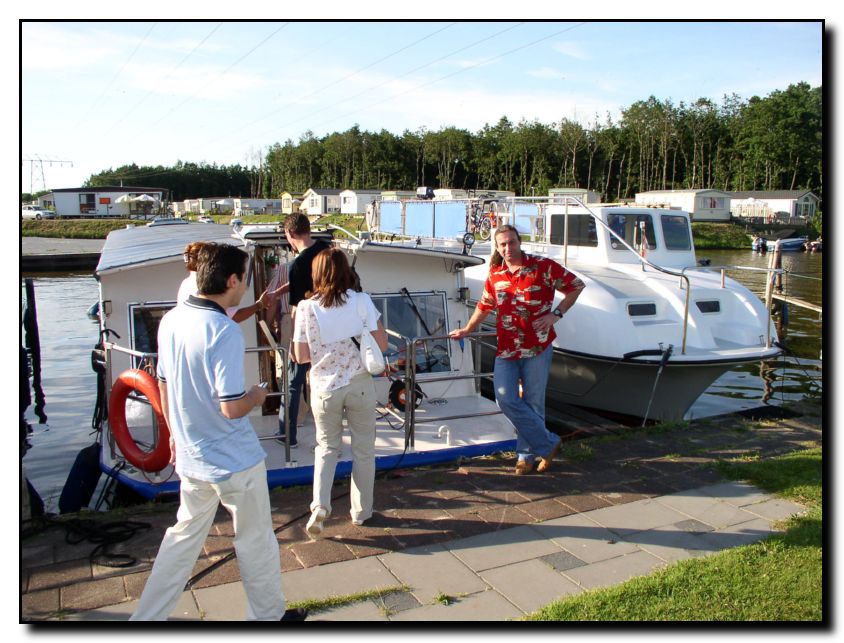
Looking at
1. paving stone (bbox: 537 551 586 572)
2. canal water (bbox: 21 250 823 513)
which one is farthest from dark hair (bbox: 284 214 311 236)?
canal water (bbox: 21 250 823 513)

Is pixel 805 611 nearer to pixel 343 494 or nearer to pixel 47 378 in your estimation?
pixel 343 494

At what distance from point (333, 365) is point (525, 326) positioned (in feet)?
6.40

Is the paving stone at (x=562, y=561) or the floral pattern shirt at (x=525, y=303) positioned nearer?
→ the paving stone at (x=562, y=561)

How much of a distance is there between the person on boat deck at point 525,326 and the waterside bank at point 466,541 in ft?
1.53

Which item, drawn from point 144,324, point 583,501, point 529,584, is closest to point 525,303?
point 583,501

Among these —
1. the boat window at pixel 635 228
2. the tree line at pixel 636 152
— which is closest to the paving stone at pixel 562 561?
the boat window at pixel 635 228

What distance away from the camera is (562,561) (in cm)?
475

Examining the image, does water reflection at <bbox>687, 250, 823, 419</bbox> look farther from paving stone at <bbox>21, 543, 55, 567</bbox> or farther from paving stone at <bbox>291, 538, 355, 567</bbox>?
paving stone at <bbox>21, 543, 55, 567</bbox>

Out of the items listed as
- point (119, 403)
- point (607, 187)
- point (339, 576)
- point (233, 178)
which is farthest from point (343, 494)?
point (233, 178)

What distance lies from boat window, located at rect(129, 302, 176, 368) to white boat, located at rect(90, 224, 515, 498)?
0.03 feet

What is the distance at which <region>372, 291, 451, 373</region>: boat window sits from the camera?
854cm

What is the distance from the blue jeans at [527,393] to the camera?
20.5 feet

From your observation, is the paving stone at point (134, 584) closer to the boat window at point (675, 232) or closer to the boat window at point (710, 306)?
the boat window at point (710, 306)

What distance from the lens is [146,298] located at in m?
7.45
